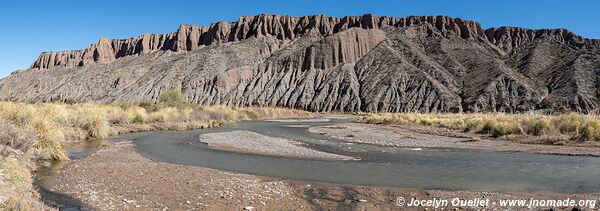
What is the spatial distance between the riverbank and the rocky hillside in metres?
74.1

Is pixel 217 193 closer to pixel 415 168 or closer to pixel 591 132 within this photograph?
pixel 415 168

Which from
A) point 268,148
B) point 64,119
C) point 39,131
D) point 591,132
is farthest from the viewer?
point 64,119

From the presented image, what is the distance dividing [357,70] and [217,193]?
9692 cm

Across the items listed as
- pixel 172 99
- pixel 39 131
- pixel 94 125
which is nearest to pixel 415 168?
pixel 39 131

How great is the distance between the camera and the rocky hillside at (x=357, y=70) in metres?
85.1

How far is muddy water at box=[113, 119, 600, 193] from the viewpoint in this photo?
1236 centimetres

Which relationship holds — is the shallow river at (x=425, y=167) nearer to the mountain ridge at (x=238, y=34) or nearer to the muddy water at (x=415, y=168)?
the muddy water at (x=415, y=168)

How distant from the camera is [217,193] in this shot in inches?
421

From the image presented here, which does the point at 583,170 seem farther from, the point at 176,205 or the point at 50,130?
the point at 50,130

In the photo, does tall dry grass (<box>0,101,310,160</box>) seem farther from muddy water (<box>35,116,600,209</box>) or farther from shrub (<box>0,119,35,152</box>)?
muddy water (<box>35,116,600,209</box>)

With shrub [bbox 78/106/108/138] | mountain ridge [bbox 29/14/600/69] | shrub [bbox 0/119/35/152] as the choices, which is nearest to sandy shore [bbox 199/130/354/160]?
shrub [bbox 78/106/108/138]

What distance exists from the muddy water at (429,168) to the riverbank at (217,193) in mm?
1118

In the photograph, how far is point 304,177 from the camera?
1336cm

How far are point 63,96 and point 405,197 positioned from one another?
12796 cm
